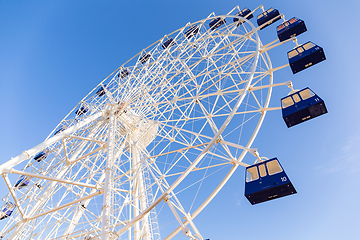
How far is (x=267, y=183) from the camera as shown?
802 cm

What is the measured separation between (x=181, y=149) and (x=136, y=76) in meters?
9.53

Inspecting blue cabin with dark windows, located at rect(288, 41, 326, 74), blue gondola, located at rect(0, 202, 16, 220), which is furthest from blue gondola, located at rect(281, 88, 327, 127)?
blue gondola, located at rect(0, 202, 16, 220)

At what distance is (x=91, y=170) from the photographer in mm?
14938

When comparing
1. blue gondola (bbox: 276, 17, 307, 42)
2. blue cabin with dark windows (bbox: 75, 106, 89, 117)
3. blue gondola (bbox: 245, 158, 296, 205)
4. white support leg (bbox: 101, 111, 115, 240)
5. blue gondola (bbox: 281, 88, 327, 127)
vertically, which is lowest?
blue gondola (bbox: 245, 158, 296, 205)

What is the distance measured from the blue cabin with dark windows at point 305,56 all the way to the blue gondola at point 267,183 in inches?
229

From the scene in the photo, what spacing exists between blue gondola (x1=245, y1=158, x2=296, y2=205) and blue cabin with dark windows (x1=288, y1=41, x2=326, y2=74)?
19.1 ft

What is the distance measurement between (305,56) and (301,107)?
11.1ft

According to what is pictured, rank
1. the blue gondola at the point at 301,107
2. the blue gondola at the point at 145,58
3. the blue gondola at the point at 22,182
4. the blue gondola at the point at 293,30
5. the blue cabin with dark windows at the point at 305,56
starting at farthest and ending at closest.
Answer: the blue gondola at the point at 145,58 → the blue gondola at the point at 22,182 → the blue gondola at the point at 293,30 → the blue cabin with dark windows at the point at 305,56 → the blue gondola at the point at 301,107

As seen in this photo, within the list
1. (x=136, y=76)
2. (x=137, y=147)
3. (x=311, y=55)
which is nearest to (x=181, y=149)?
(x=137, y=147)

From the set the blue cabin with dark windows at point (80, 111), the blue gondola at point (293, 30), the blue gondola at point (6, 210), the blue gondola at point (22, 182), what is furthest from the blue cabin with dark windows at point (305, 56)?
the blue gondola at point (6, 210)

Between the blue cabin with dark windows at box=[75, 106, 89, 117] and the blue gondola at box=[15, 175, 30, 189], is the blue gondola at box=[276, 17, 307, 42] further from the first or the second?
the blue gondola at box=[15, 175, 30, 189]

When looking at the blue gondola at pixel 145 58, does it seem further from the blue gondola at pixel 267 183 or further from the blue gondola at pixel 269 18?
the blue gondola at pixel 267 183

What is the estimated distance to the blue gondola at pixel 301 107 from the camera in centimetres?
983

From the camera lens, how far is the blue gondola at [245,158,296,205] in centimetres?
781
